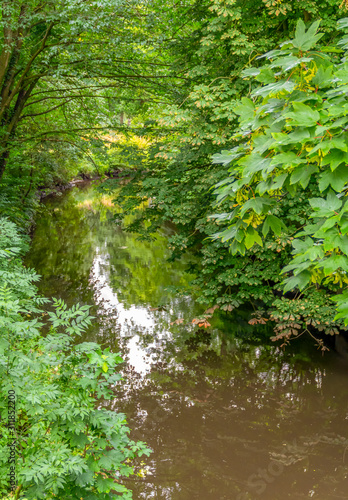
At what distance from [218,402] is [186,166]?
3.88 m

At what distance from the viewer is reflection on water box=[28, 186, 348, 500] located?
4.03 metres

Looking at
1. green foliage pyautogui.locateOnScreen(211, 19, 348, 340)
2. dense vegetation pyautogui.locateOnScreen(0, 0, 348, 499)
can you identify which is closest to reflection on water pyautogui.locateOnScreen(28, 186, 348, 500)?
dense vegetation pyautogui.locateOnScreen(0, 0, 348, 499)

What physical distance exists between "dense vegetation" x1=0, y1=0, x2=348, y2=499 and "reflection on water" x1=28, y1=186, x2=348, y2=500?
735mm

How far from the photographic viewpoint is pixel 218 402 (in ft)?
17.6

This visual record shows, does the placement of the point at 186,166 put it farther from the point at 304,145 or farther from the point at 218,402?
the point at 304,145

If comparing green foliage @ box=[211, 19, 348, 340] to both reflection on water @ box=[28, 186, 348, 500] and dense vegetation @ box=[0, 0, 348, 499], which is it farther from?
reflection on water @ box=[28, 186, 348, 500]

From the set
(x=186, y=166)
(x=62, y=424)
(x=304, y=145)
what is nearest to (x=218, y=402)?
(x=62, y=424)

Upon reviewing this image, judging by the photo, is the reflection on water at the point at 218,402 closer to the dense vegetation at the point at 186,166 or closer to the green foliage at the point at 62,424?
the dense vegetation at the point at 186,166

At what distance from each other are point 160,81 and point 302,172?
21.5 feet

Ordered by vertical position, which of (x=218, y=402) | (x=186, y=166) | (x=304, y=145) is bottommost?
(x=304, y=145)

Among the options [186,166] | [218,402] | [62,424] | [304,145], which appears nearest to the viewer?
[304,145]

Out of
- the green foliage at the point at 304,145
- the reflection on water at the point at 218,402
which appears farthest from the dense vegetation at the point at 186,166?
the reflection on water at the point at 218,402

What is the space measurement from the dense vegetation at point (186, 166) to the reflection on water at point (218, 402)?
0.73m

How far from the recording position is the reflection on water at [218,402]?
159 inches
